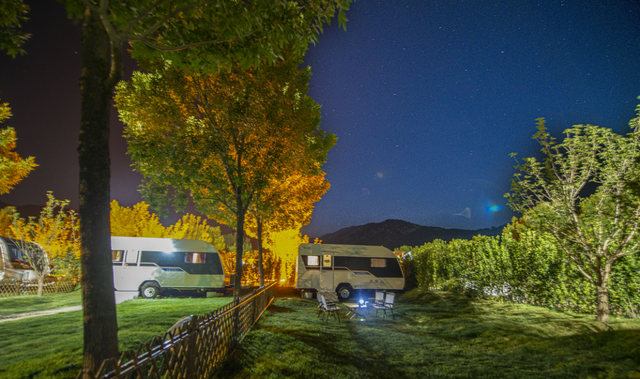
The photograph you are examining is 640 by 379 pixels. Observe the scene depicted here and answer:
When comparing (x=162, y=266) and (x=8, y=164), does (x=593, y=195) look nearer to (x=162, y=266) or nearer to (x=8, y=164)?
(x=162, y=266)

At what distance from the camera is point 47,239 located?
17719 millimetres

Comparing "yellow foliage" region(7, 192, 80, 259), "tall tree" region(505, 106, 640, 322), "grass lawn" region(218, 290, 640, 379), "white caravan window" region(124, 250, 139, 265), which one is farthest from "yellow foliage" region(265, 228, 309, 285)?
"tall tree" region(505, 106, 640, 322)

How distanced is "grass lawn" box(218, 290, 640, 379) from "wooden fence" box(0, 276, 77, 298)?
49.7 ft

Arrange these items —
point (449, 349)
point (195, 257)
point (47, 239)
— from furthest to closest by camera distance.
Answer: point (47, 239) → point (195, 257) → point (449, 349)

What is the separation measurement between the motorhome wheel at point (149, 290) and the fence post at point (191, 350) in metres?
13.8

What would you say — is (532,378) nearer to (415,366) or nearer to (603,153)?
(415,366)

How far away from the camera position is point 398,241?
133750mm

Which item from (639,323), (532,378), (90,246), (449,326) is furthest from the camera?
(449,326)

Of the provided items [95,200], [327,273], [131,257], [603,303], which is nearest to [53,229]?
[131,257]

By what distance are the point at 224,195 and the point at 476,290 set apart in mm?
11831

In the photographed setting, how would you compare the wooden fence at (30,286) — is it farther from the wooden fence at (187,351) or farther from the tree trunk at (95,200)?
the tree trunk at (95,200)

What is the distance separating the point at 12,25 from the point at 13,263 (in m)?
17.5

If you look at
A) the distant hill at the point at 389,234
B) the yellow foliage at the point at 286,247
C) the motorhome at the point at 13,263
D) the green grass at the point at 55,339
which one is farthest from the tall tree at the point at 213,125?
the distant hill at the point at 389,234

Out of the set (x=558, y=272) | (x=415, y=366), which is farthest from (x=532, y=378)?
(x=558, y=272)
